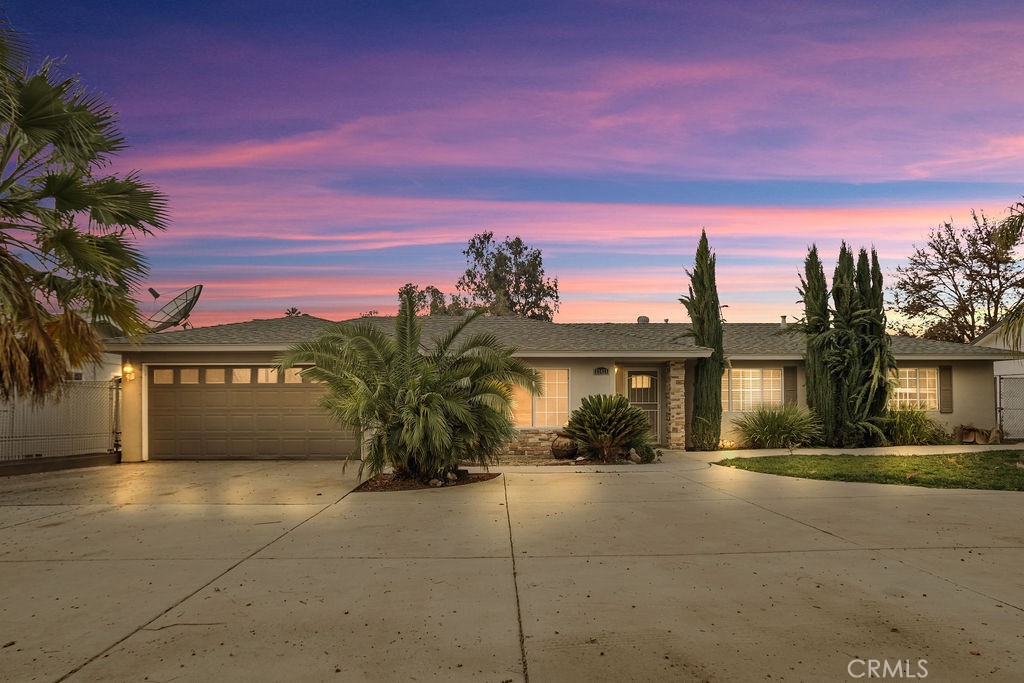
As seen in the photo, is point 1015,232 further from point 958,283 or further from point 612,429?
point 958,283

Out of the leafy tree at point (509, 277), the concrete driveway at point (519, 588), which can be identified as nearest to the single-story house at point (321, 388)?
the concrete driveway at point (519, 588)

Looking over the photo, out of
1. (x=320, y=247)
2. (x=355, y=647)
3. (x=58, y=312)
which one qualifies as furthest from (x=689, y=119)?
(x=355, y=647)

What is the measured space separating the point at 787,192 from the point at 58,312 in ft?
57.1

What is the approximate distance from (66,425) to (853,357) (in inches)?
718

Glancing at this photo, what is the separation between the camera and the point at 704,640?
4102 millimetres

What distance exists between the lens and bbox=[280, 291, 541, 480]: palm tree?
10.7 metres

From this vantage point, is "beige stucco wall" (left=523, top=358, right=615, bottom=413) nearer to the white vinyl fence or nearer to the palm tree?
the palm tree

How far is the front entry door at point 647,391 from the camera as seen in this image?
18031 mm

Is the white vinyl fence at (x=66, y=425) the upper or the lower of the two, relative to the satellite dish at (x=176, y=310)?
lower

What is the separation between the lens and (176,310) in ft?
62.7

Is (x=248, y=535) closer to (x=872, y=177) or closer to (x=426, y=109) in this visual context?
(x=426, y=109)

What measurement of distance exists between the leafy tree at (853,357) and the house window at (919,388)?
6.40ft

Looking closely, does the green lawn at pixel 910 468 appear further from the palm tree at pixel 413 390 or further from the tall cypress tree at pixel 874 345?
the palm tree at pixel 413 390

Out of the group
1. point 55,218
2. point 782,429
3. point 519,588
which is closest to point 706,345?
→ point 782,429
